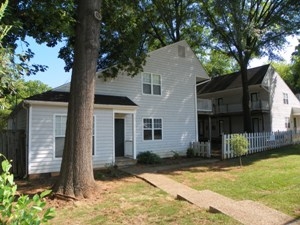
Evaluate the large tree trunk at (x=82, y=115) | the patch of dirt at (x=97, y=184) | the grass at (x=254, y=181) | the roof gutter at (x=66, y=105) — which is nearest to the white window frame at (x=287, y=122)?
the grass at (x=254, y=181)

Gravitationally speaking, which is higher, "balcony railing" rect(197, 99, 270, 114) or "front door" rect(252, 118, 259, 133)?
"balcony railing" rect(197, 99, 270, 114)

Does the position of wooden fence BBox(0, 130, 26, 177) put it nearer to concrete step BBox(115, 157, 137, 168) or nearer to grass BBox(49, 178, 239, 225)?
concrete step BBox(115, 157, 137, 168)

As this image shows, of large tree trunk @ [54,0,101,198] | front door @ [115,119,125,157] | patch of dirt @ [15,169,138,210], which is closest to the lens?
patch of dirt @ [15,169,138,210]

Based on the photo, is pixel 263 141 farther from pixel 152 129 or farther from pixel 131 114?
pixel 131 114

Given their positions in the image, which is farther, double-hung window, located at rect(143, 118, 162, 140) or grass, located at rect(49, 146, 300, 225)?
double-hung window, located at rect(143, 118, 162, 140)

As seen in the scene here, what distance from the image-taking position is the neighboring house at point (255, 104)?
30047 millimetres

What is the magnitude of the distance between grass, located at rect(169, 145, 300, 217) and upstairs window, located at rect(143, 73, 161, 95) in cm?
623

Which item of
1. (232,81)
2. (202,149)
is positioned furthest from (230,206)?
(232,81)

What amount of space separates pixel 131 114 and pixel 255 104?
1600cm

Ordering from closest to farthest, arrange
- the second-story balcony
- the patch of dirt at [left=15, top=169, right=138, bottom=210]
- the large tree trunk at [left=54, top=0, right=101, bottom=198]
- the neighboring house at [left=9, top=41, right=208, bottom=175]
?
the patch of dirt at [left=15, top=169, right=138, bottom=210] → the large tree trunk at [left=54, top=0, right=101, bottom=198] → the neighboring house at [left=9, top=41, right=208, bottom=175] → the second-story balcony

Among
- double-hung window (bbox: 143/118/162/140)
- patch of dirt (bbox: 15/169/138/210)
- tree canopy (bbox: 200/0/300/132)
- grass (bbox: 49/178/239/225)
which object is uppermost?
tree canopy (bbox: 200/0/300/132)

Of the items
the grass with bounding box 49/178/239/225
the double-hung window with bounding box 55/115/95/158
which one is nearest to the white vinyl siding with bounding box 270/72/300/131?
the double-hung window with bounding box 55/115/95/158

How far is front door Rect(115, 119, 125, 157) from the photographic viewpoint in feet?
58.2

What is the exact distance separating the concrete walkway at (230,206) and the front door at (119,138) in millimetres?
6488
